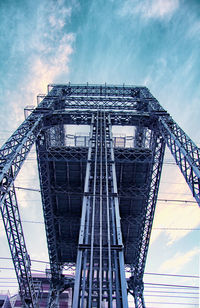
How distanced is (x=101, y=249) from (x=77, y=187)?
33.5ft

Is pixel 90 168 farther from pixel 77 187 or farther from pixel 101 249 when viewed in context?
pixel 77 187

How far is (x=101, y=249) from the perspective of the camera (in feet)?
25.4

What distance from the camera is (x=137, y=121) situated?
16.5 metres

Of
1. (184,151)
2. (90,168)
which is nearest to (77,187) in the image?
(90,168)

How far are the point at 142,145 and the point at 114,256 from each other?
13.7 m

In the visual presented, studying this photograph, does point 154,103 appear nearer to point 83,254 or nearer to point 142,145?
point 142,145

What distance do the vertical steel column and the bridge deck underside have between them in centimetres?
349

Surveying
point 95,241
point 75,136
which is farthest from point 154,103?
point 95,241

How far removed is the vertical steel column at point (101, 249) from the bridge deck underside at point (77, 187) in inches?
137

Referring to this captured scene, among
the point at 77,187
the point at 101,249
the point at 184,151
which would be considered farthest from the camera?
the point at 77,187

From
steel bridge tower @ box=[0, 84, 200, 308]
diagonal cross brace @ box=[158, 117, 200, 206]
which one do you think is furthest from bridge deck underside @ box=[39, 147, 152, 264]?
diagonal cross brace @ box=[158, 117, 200, 206]

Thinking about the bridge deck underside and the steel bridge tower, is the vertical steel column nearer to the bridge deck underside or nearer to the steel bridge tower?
the steel bridge tower

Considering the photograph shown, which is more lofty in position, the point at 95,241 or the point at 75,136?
the point at 75,136

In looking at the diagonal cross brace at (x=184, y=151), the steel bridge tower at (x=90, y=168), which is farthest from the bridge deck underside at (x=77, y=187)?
the diagonal cross brace at (x=184, y=151)
